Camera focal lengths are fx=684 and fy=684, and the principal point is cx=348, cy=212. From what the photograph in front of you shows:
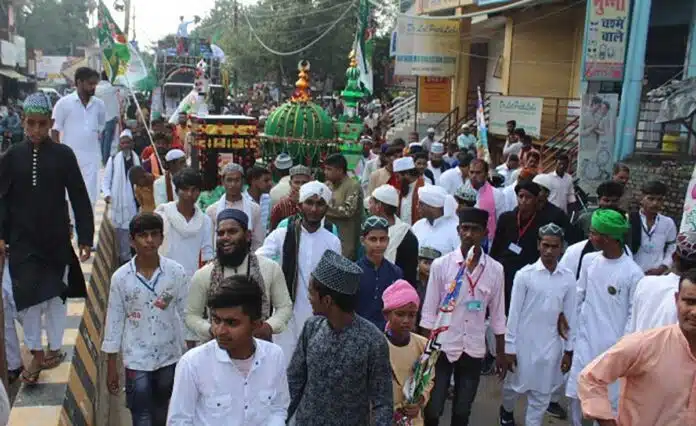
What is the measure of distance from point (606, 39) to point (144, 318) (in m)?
10.1

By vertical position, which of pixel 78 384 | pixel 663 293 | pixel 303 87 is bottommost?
pixel 78 384

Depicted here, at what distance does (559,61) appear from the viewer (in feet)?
60.0

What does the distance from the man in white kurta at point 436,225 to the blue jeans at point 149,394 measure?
8.12 ft

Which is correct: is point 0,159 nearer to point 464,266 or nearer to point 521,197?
point 464,266

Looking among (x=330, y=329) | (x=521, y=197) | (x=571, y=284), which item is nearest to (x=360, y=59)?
(x=521, y=197)

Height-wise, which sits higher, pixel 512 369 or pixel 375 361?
pixel 375 361

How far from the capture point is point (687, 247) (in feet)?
11.9

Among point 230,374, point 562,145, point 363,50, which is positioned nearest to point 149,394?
point 230,374

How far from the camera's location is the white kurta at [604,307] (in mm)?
4820

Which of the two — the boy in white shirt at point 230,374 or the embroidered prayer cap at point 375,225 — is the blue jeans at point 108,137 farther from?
the boy in white shirt at point 230,374

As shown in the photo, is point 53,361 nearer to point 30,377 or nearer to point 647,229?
point 30,377

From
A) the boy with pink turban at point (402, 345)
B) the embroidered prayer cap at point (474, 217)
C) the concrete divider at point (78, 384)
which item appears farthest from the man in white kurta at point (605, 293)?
the concrete divider at point (78, 384)

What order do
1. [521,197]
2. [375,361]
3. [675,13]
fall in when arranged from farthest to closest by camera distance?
[675,13]
[521,197]
[375,361]

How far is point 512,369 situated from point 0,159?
381cm
